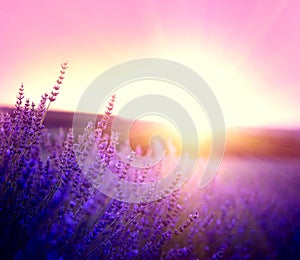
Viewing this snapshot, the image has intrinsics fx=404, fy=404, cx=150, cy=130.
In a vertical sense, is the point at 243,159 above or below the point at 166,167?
above

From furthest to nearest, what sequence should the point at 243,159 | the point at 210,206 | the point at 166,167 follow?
the point at 243,159 → the point at 210,206 → the point at 166,167

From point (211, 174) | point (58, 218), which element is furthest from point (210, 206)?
point (58, 218)

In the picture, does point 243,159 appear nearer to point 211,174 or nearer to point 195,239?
point 211,174

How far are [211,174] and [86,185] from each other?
8.87ft

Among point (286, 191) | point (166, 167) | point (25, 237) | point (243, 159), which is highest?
point (243, 159)

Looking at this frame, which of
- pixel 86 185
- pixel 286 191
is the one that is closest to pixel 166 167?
pixel 86 185

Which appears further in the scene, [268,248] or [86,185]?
[268,248]

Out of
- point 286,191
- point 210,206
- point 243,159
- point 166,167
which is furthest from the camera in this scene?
point 243,159

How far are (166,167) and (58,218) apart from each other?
5.56ft

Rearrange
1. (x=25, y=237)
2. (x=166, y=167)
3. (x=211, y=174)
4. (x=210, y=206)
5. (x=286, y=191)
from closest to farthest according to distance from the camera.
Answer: (x=25, y=237) → (x=166, y=167) → (x=210, y=206) → (x=211, y=174) → (x=286, y=191)

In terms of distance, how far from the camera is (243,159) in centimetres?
856

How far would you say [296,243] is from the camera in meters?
3.80

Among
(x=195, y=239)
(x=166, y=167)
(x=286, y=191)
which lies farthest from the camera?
(x=286, y=191)

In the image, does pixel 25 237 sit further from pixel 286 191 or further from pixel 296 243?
pixel 286 191
